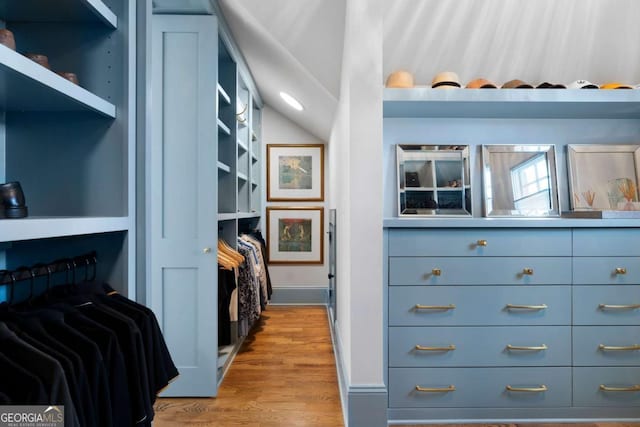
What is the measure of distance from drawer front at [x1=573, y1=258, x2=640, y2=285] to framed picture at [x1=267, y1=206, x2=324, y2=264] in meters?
2.82

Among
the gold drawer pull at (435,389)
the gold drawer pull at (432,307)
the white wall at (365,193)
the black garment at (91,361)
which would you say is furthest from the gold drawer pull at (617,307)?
the black garment at (91,361)

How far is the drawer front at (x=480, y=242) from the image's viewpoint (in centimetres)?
190

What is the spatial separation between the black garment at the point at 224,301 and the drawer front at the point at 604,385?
2.05m

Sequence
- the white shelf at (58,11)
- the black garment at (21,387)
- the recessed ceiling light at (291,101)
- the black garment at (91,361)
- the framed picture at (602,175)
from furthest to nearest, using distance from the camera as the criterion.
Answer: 1. the recessed ceiling light at (291,101)
2. the framed picture at (602,175)
3. the white shelf at (58,11)
4. the black garment at (91,361)
5. the black garment at (21,387)

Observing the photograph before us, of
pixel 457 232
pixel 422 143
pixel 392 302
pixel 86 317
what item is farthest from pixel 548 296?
pixel 86 317

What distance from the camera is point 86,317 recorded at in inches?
35.8

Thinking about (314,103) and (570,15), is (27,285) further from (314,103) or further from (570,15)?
(570,15)

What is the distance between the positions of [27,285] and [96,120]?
21.7 inches

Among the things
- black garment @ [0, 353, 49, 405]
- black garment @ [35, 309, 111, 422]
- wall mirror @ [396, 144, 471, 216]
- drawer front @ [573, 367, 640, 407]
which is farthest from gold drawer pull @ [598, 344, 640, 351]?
black garment @ [0, 353, 49, 405]

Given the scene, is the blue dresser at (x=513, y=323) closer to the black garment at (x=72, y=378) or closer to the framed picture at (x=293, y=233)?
the black garment at (x=72, y=378)

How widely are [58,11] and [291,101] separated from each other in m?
2.58

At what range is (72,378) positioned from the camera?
2.36ft

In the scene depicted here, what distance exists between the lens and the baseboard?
434 cm

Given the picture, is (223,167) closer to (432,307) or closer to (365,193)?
(365,193)
